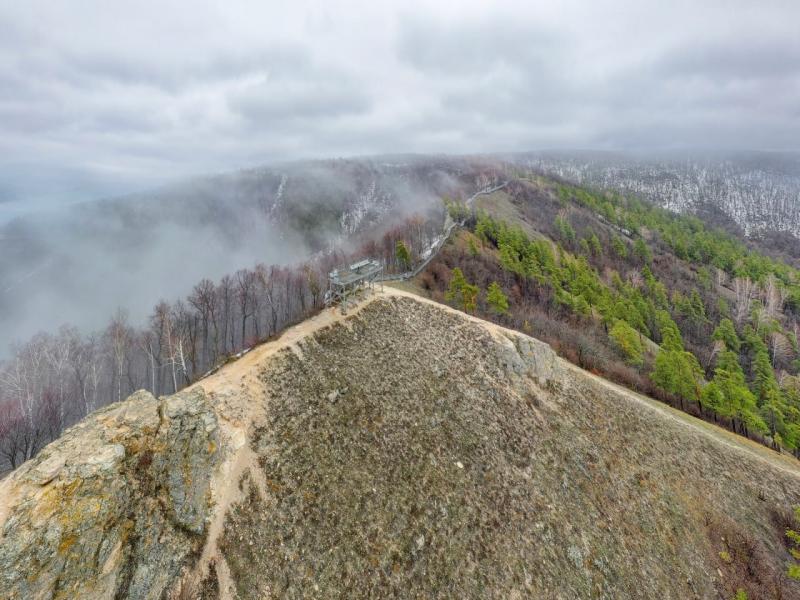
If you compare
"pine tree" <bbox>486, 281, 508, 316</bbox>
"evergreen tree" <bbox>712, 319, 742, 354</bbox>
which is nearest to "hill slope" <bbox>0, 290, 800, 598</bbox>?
"pine tree" <bbox>486, 281, 508, 316</bbox>

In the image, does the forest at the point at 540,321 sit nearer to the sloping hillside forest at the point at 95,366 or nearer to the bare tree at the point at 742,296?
the sloping hillside forest at the point at 95,366

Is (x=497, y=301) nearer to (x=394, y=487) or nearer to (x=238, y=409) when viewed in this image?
(x=394, y=487)

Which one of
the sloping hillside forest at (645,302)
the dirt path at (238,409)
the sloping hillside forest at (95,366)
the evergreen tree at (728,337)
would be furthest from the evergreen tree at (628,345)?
the dirt path at (238,409)

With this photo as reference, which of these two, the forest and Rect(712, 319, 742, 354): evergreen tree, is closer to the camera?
the forest

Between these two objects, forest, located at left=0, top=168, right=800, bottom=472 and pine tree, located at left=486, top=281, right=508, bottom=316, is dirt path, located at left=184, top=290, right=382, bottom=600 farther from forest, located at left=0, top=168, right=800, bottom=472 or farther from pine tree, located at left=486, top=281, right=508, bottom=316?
pine tree, located at left=486, top=281, right=508, bottom=316

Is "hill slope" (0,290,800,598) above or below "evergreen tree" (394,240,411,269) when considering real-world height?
below

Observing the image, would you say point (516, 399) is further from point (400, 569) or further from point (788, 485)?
point (788, 485)

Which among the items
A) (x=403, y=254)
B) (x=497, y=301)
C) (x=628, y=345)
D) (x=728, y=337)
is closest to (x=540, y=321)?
(x=497, y=301)
